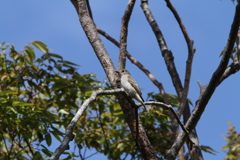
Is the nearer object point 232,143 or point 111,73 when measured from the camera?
point 111,73

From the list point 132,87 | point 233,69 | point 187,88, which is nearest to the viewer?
point 233,69

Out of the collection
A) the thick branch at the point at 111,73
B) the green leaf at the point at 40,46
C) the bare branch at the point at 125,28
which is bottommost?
the thick branch at the point at 111,73

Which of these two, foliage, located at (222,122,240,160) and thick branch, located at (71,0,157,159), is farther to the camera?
foliage, located at (222,122,240,160)

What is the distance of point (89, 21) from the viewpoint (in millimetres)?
5711

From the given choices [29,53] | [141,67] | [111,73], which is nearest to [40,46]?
[29,53]

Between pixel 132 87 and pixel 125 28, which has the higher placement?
pixel 125 28

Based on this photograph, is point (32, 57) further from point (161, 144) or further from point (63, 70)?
point (161, 144)

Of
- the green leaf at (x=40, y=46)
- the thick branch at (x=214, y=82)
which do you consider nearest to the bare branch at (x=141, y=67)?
the green leaf at (x=40, y=46)

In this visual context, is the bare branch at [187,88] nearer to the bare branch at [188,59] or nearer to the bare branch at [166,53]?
the bare branch at [188,59]

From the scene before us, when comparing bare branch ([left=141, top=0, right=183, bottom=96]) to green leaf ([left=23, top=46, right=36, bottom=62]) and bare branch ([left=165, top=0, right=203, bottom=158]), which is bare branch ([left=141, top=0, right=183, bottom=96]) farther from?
green leaf ([left=23, top=46, right=36, bottom=62])

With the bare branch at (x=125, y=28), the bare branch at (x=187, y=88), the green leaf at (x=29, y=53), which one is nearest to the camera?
the bare branch at (x=125, y=28)

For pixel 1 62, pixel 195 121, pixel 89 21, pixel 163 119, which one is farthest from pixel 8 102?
pixel 163 119

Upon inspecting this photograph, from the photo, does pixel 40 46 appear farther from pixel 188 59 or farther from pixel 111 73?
pixel 111 73

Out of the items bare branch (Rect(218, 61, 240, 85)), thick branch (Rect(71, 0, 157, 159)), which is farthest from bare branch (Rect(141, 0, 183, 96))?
thick branch (Rect(71, 0, 157, 159))
